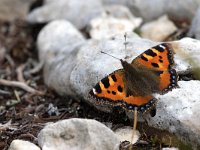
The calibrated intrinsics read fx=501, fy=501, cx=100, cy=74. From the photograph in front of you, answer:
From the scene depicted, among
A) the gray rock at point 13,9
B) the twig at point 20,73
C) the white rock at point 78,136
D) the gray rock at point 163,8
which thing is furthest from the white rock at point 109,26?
the white rock at point 78,136

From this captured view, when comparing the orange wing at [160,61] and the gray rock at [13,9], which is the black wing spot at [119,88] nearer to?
the orange wing at [160,61]

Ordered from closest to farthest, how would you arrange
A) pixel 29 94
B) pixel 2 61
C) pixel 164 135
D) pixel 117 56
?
pixel 164 135, pixel 117 56, pixel 29 94, pixel 2 61

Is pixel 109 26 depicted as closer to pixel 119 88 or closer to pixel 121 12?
pixel 121 12

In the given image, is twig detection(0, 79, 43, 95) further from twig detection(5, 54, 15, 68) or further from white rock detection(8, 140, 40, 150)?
white rock detection(8, 140, 40, 150)

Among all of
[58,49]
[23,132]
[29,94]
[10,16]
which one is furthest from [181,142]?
[10,16]

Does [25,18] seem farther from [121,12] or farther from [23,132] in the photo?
[23,132]
